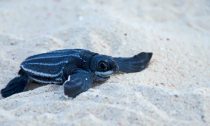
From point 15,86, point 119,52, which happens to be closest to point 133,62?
point 119,52

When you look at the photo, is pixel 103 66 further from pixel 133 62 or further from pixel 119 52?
pixel 119 52

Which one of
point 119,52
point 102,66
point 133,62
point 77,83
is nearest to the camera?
point 77,83

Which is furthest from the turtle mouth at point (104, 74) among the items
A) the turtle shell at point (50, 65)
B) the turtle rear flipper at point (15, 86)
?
the turtle rear flipper at point (15, 86)

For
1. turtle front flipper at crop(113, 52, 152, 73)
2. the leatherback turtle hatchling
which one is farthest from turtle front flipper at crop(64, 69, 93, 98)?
turtle front flipper at crop(113, 52, 152, 73)

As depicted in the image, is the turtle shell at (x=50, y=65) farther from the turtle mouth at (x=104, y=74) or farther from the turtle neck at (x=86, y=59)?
the turtle mouth at (x=104, y=74)

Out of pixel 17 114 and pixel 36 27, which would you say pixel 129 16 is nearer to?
pixel 36 27

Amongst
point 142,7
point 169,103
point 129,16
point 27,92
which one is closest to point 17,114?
point 27,92

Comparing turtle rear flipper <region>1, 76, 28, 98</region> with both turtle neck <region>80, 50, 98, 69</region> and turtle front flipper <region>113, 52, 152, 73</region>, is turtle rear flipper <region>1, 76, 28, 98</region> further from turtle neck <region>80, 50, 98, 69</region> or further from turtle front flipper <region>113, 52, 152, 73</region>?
turtle front flipper <region>113, 52, 152, 73</region>
